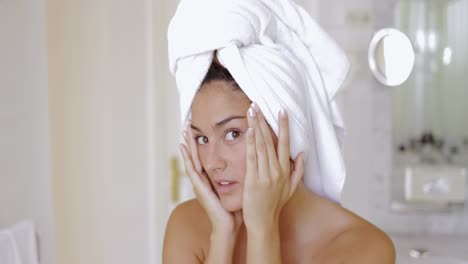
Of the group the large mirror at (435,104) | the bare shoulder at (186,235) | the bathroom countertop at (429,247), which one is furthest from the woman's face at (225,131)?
the large mirror at (435,104)

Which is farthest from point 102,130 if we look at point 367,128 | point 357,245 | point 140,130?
point 367,128

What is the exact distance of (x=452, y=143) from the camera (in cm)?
160

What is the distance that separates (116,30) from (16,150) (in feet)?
1.61

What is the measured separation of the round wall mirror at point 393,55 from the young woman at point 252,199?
0.35 metres

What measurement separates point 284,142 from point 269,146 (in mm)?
26

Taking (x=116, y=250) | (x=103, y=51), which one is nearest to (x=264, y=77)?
(x=103, y=51)

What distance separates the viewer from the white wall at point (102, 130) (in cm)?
106

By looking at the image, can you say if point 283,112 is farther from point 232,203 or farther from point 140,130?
point 140,130

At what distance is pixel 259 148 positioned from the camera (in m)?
0.68

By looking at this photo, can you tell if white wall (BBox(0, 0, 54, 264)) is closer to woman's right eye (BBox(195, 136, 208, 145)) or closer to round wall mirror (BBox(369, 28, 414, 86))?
woman's right eye (BBox(195, 136, 208, 145))

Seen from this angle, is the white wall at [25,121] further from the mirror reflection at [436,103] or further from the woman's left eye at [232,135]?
the mirror reflection at [436,103]

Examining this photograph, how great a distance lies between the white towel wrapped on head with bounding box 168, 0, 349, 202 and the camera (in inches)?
26.8

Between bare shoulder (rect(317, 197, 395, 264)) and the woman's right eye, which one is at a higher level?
the woman's right eye

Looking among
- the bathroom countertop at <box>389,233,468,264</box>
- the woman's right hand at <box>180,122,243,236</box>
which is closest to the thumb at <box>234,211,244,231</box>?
the woman's right hand at <box>180,122,243,236</box>
